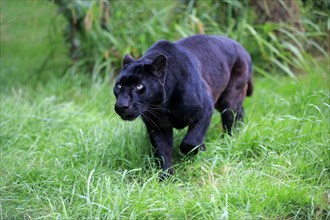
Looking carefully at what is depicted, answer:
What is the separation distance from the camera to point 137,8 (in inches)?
298

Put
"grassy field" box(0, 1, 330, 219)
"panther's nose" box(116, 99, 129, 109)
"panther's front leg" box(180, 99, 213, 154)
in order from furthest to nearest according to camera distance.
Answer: "panther's front leg" box(180, 99, 213, 154)
"panther's nose" box(116, 99, 129, 109)
"grassy field" box(0, 1, 330, 219)

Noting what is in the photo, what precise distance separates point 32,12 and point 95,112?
7.37ft

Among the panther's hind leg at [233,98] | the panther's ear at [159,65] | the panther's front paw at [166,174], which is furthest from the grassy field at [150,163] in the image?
the panther's ear at [159,65]

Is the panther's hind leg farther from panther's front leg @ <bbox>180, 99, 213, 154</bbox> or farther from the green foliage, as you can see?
the green foliage

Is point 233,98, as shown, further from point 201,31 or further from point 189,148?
point 201,31

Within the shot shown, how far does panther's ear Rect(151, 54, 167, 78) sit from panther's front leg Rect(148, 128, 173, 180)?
565 mm

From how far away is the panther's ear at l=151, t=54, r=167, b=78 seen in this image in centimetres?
413

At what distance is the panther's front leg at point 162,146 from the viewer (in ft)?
14.8

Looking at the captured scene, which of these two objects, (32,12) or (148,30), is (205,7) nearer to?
(148,30)

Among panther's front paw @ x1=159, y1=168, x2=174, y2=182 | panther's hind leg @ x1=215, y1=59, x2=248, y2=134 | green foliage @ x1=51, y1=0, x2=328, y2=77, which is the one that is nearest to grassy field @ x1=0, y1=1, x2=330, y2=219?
panther's front paw @ x1=159, y1=168, x2=174, y2=182

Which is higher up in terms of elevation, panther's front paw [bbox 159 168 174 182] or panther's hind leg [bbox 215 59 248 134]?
panther's hind leg [bbox 215 59 248 134]

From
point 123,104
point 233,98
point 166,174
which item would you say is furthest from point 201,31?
point 123,104

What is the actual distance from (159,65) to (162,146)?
758 millimetres

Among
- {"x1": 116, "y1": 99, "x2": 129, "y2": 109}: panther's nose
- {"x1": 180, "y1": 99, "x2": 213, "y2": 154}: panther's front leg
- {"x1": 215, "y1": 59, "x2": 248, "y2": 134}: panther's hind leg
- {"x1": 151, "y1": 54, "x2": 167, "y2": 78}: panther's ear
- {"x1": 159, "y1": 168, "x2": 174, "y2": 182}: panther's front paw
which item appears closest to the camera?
{"x1": 116, "y1": 99, "x2": 129, "y2": 109}: panther's nose
